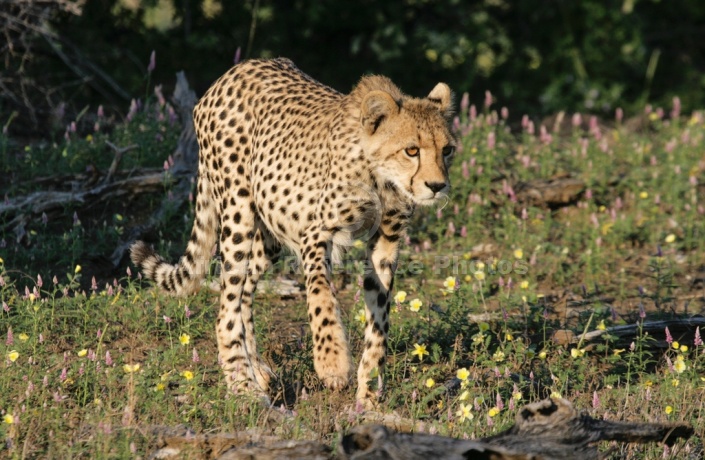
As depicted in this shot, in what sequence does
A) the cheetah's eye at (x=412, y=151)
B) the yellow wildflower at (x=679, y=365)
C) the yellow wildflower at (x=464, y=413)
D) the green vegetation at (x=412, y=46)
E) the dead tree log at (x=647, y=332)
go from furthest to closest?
the green vegetation at (x=412, y=46), the dead tree log at (x=647, y=332), the yellow wildflower at (x=679, y=365), the cheetah's eye at (x=412, y=151), the yellow wildflower at (x=464, y=413)

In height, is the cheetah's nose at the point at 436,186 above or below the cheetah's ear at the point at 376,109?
below

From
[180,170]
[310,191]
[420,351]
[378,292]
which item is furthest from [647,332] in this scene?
[180,170]

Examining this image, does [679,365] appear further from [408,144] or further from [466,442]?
[466,442]

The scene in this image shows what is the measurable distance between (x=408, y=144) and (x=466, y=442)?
173 centimetres

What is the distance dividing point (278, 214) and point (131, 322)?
38.8 inches

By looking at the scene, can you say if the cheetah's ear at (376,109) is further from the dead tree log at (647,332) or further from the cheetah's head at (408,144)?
the dead tree log at (647,332)

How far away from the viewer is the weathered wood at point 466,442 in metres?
3.50

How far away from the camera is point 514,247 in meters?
7.39

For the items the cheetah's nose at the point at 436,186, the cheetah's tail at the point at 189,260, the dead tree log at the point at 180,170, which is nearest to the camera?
the cheetah's nose at the point at 436,186

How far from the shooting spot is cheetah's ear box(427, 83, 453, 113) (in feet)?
17.1

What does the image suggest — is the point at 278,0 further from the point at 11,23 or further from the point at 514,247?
the point at 514,247

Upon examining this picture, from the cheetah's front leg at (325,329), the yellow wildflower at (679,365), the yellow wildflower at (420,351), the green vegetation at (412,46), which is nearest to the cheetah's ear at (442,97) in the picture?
the cheetah's front leg at (325,329)

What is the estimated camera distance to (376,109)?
16.4ft

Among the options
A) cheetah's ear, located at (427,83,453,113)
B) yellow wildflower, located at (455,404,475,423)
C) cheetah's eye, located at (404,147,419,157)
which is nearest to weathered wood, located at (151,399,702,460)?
yellow wildflower, located at (455,404,475,423)
